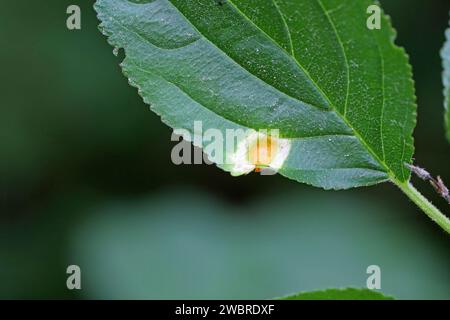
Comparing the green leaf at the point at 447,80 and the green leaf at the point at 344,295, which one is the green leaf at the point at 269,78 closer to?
the green leaf at the point at 447,80

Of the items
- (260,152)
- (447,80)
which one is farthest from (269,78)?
(447,80)

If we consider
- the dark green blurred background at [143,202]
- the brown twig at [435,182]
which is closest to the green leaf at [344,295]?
the brown twig at [435,182]

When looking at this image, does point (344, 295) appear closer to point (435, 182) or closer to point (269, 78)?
point (435, 182)

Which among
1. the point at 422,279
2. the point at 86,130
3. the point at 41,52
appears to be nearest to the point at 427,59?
the point at 422,279

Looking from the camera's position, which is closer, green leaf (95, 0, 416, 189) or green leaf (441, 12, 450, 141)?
green leaf (441, 12, 450, 141)

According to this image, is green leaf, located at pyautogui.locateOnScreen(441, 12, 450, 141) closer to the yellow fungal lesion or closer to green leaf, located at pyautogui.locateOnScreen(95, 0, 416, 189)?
green leaf, located at pyautogui.locateOnScreen(95, 0, 416, 189)

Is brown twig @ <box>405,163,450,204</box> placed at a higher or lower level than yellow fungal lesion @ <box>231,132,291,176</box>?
lower

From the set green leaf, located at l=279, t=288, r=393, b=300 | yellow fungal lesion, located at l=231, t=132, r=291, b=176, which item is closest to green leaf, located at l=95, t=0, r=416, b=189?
yellow fungal lesion, located at l=231, t=132, r=291, b=176
